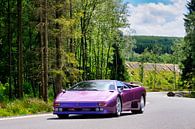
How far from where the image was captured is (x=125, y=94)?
17781 millimetres

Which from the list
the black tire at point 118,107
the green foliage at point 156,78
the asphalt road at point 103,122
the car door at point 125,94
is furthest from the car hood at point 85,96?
the green foliage at point 156,78

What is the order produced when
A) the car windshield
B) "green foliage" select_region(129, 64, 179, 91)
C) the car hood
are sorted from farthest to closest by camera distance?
"green foliage" select_region(129, 64, 179, 91) < the car windshield < the car hood

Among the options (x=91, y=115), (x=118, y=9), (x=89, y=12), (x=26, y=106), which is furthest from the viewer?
(x=118, y=9)

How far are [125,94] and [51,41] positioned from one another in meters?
19.8

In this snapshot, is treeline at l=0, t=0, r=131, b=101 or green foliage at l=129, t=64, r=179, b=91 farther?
green foliage at l=129, t=64, r=179, b=91

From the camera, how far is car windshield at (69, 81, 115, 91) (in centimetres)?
1703

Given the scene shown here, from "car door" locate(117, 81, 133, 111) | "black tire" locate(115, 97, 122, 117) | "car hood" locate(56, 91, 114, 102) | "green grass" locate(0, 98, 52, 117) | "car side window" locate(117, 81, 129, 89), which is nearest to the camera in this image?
"car hood" locate(56, 91, 114, 102)

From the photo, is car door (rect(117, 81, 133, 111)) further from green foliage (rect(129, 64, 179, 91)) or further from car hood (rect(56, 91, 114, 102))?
green foliage (rect(129, 64, 179, 91))

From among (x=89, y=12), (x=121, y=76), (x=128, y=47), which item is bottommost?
(x=121, y=76)

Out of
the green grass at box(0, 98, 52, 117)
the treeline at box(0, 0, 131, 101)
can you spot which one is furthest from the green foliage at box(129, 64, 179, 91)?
the green grass at box(0, 98, 52, 117)

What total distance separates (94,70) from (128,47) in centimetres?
696

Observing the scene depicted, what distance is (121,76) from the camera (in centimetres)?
10756

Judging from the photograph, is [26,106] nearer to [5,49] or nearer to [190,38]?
[5,49]

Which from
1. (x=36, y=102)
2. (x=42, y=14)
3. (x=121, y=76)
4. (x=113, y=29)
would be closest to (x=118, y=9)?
(x=113, y=29)
